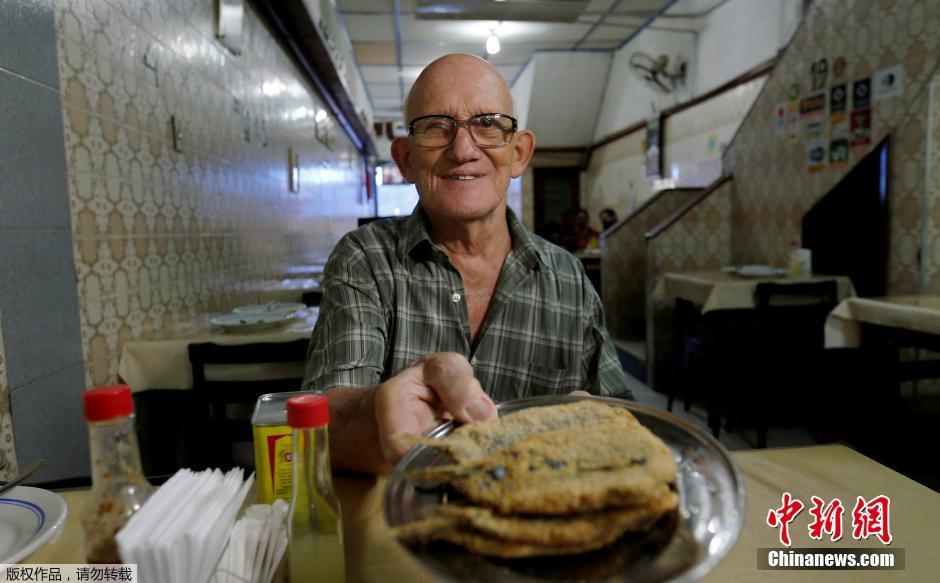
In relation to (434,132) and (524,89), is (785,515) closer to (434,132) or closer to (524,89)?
(434,132)

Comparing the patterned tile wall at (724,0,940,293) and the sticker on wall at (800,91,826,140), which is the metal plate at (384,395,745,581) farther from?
the sticker on wall at (800,91,826,140)

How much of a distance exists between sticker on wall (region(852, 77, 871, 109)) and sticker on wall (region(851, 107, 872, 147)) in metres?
0.04

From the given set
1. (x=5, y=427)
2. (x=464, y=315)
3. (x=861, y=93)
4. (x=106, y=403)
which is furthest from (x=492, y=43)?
(x=106, y=403)

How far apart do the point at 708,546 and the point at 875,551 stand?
0.50 metres

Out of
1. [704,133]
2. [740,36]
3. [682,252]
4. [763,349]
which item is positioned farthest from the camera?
[704,133]

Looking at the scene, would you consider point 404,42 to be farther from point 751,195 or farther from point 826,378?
point 826,378

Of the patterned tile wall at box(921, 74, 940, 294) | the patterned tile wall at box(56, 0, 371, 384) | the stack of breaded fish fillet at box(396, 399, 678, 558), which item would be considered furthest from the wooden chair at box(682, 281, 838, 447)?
the stack of breaded fish fillet at box(396, 399, 678, 558)

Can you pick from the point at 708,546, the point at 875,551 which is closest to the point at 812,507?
the point at 875,551

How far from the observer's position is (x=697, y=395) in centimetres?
490

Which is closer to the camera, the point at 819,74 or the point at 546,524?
the point at 546,524

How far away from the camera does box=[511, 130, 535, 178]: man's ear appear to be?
168 cm

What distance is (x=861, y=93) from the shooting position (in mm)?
4117

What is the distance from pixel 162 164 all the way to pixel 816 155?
184 inches

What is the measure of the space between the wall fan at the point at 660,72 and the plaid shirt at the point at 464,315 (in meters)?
6.99
